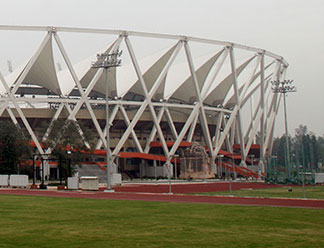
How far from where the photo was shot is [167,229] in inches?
423

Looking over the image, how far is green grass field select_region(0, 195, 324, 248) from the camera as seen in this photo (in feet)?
28.9


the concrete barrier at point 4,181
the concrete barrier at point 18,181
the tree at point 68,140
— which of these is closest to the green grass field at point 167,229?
the concrete barrier at point 18,181

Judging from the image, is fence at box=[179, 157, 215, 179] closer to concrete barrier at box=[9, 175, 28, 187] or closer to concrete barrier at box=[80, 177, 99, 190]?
concrete barrier at box=[9, 175, 28, 187]

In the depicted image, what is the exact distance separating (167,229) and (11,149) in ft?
130

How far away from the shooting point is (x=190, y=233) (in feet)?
33.1

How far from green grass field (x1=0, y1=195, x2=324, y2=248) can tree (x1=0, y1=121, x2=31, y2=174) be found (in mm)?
33696

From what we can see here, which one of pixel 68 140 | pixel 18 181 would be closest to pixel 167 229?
pixel 18 181

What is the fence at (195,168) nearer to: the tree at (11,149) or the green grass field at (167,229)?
the tree at (11,149)

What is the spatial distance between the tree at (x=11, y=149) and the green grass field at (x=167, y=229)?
111 ft

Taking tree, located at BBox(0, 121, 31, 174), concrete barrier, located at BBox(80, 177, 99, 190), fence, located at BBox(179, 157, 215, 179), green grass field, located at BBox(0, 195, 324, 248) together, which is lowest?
green grass field, located at BBox(0, 195, 324, 248)

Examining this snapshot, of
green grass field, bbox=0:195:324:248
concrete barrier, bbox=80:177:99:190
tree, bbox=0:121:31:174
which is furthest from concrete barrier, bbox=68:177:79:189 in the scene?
green grass field, bbox=0:195:324:248

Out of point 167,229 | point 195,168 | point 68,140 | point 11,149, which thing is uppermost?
point 68,140

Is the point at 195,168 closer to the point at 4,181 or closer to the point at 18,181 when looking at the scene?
the point at 4,181

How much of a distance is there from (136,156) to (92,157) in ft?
21.9
